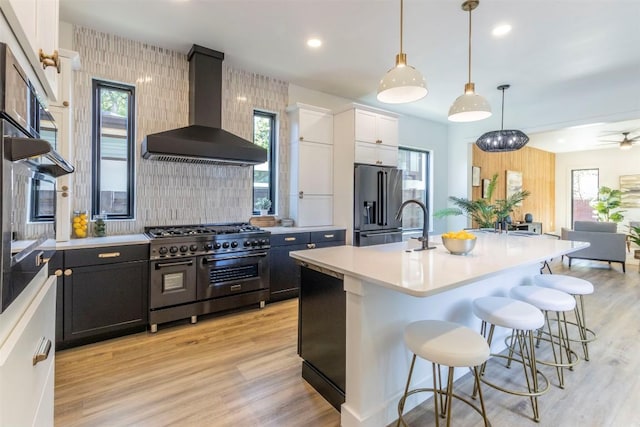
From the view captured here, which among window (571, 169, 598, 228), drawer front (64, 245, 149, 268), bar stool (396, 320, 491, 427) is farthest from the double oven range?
window (571, 169, 598, 228)

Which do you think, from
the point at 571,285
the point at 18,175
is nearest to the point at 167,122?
the point at 18,175

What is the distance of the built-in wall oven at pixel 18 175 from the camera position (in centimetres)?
69

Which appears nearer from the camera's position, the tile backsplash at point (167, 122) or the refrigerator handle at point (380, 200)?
the tile backsplash at point (167, 122)

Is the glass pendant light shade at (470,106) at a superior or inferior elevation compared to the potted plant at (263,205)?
superior

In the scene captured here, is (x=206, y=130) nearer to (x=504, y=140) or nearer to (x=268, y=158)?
(x=268, y=158)

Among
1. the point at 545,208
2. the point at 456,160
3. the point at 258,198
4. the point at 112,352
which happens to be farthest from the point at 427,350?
the point at 545,208

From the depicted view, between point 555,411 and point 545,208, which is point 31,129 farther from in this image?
point 545,208

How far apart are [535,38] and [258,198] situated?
3648mm

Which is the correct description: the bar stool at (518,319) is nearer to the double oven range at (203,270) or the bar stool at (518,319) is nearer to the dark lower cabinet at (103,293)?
the double oven range at (203,270)

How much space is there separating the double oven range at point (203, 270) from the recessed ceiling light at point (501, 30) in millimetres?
3166

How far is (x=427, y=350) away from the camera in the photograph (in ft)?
4.78

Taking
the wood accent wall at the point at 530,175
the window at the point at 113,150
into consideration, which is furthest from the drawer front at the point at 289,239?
the wood accent wall at the point at 530,175

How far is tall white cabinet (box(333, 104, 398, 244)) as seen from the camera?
4.30 meters

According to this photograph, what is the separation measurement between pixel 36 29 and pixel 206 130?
7.75 feet
